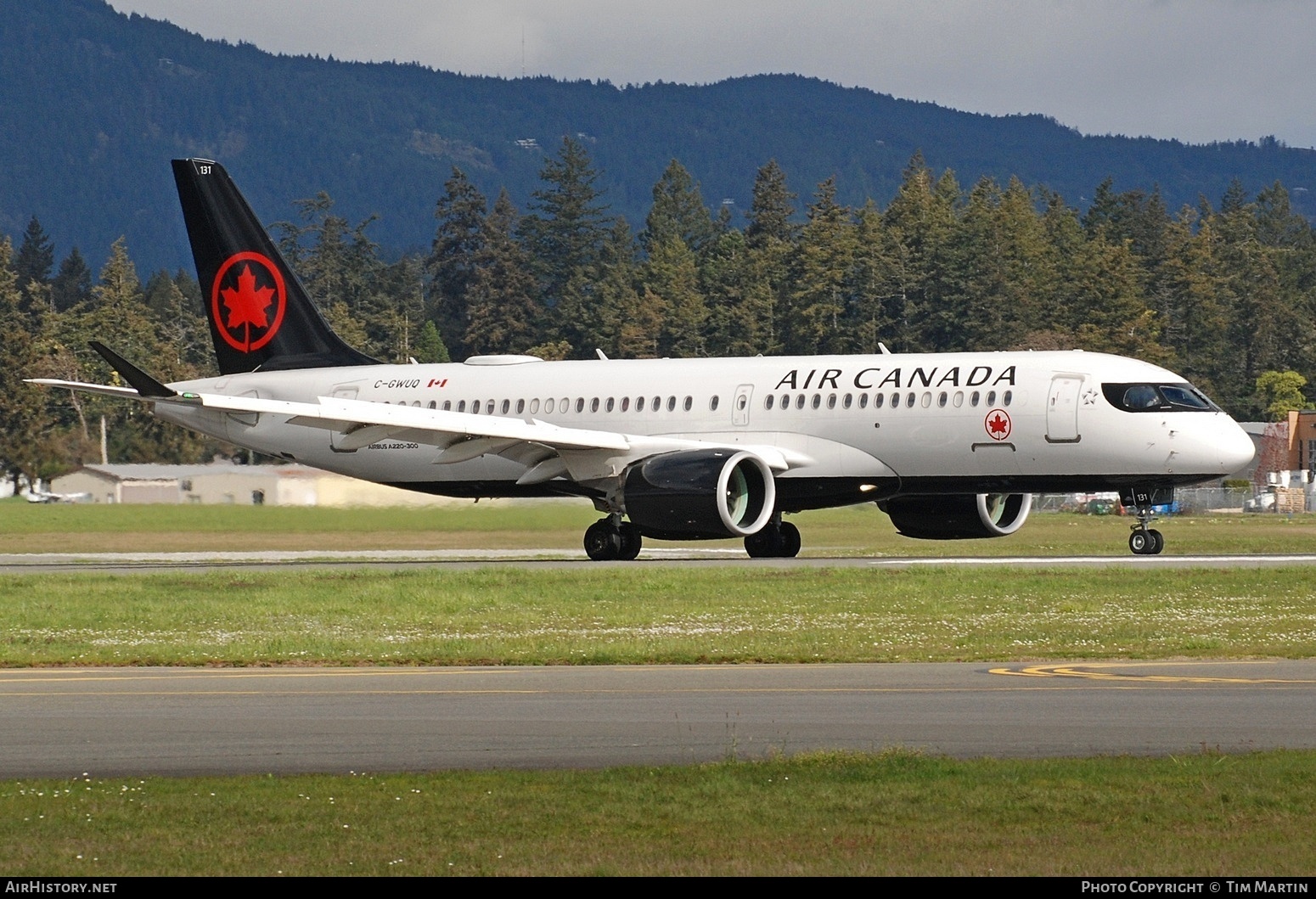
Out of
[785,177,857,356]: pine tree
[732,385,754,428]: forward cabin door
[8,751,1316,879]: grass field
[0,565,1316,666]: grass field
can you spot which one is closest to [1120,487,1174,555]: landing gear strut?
[0,565,1316,666]: grass field

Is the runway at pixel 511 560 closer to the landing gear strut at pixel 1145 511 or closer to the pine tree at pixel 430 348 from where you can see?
the landing gear strut at pixel 1145 511

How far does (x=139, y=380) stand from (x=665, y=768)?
2674 centimetres

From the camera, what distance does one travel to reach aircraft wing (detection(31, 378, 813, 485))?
3772cm

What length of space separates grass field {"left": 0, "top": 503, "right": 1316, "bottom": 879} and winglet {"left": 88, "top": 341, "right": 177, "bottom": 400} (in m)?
4.13

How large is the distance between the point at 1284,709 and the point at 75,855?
372 inches

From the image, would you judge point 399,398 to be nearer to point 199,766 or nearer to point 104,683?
point 104,683

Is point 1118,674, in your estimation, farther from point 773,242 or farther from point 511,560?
point 773,242

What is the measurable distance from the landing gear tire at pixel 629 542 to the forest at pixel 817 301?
A: 2124 inches

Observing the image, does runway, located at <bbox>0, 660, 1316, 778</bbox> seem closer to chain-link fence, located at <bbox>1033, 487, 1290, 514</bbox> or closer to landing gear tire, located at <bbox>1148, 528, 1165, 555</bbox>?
landing gear tire, located at <bbox>1148, 528, 1165, 555</bbox>

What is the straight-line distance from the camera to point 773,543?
4025 cm

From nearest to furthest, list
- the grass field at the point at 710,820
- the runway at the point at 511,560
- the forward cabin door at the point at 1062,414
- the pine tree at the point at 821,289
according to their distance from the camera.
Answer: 1. the grass field at the point at 710,820
2. the runway at the point at 511,560
3. the forward cabin door at the point at 1062,414
4. the pine tree at the point at 821,289

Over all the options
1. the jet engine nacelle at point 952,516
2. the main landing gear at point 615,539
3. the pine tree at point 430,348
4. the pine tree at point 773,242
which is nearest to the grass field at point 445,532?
the jet engine nacelle at point 952,516

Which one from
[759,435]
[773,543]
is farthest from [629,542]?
[759,435]

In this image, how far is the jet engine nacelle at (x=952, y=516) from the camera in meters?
39.5
